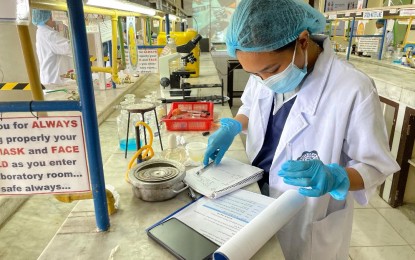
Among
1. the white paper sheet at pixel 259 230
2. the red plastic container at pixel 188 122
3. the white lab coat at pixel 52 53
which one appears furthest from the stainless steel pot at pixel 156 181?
the white lab coat at pixel 52 53

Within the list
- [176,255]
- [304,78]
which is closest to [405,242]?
[304,78]

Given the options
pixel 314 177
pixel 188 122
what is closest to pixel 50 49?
pixel 188 122

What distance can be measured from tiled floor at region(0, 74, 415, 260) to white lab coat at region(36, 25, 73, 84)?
4.08 ft

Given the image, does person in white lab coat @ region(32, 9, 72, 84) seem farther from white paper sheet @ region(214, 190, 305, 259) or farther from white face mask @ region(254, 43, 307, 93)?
white paper sheet @ region(214, 190, 305, 259)

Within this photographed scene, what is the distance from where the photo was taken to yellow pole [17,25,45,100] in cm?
77

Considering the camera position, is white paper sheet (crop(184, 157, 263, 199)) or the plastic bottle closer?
white paper sheet (crop(184, 157, 263, 199))

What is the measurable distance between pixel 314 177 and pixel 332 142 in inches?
9.5

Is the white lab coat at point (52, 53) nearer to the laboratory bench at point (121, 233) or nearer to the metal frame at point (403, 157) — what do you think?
the laboratory bench at point (121, 233)

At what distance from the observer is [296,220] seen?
1239 millimetres

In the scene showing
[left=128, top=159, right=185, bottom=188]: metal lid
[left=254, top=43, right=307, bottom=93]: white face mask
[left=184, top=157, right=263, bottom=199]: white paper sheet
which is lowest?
[left=184, top=157, right=263, bottom=199]: white paper sheet

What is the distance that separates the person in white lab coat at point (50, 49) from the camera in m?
3.50

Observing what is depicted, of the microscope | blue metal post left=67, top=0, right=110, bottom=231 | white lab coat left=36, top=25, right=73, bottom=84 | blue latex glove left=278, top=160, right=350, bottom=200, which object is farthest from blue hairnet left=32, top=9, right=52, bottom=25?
blue latex glove left=278, top=160, right=350, bottom=200

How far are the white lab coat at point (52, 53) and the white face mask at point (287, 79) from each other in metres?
3.05

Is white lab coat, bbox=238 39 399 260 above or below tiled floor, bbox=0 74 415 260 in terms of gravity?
above
